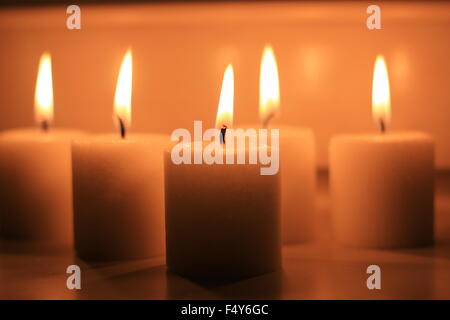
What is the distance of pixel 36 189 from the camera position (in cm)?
105

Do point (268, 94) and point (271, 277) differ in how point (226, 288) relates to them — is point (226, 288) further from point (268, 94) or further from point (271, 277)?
point (268, 94)

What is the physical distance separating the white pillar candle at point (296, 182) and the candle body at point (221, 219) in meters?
0.15

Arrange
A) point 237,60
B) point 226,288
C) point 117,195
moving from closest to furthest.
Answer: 1. point 226,288
2. point 117,195
3. point 237,60

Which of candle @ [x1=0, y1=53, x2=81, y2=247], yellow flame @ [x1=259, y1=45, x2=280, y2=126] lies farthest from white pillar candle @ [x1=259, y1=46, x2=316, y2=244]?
candle @ [x1=0, y1=53, x2=81, y2=247]

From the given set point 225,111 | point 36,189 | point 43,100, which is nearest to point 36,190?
point 36,189

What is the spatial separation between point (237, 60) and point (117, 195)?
1.57 ft

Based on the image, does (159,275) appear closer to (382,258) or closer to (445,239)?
(382,258)

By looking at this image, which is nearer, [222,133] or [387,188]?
[222,133]

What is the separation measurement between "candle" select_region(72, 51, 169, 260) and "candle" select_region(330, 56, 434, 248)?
24 cm

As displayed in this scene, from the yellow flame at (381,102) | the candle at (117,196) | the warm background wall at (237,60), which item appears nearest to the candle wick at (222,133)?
the candle at (117,196)

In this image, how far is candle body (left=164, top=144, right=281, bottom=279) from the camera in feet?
2.75

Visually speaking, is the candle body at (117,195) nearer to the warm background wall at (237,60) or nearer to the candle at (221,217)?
the candle at (221,217)

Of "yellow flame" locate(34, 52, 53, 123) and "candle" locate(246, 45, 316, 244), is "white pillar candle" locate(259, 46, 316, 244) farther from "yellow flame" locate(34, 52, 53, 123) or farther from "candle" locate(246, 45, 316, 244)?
"yellow flame" locate(34, 52, 53, 123)

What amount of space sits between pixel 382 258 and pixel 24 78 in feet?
2.50
